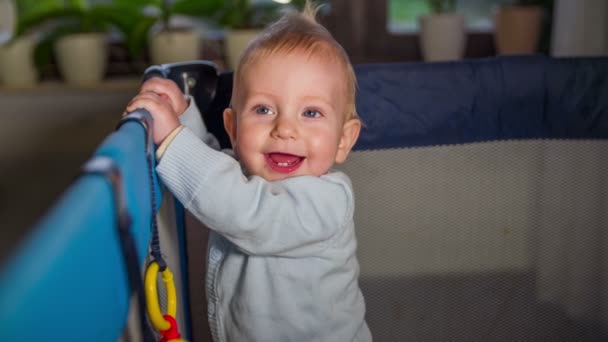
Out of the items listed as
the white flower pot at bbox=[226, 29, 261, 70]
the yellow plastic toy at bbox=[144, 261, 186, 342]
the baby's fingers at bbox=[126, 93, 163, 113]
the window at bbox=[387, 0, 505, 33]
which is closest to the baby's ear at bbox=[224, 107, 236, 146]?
the baby's fingers at bbox=[126, 93, 163, 113]

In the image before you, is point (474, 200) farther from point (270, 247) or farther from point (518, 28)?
point (518, 28)

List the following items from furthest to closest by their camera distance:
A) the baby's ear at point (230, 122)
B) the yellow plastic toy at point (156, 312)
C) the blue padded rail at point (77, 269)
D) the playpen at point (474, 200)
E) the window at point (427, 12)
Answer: the window at point (427, 12) → the playpen at point (474, 200) → the baby's ear at point (230, 122) → the yellow plastic toy at point (156, 312) → the blue padded rail at point (77, 269)

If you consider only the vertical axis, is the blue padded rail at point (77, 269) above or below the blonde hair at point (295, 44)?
below

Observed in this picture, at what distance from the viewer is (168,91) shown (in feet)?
2.34

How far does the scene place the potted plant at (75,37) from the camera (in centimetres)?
150

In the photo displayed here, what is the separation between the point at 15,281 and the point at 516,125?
0.70 m

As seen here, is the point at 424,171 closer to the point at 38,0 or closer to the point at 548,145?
the point at 548,145

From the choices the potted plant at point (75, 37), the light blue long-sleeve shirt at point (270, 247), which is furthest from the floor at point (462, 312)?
the potted plant at point (75, 37)

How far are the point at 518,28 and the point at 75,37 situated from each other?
939 millimetres

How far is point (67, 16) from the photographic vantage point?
61.1 inches

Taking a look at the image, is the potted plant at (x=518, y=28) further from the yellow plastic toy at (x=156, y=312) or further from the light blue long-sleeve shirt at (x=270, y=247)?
the yellow plastic toy at (x=156, y=312)

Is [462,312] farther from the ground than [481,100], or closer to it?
closer to it

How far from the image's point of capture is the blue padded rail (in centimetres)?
29

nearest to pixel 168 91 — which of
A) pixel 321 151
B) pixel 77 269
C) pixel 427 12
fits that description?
pixel 321 151
